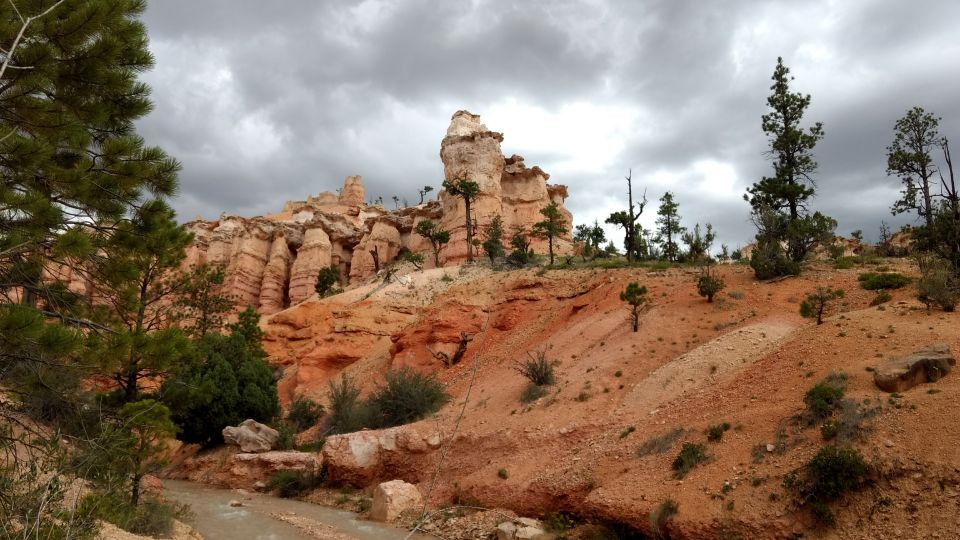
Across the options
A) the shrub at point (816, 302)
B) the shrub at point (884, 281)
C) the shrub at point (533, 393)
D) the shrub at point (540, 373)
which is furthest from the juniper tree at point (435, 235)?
the shrub at point (884, 281)

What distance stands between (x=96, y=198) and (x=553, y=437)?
41.6 feet

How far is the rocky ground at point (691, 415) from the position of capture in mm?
10125

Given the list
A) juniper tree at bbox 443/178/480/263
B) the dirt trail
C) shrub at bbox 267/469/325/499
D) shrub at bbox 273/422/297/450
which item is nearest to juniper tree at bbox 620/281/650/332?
the dirt trail

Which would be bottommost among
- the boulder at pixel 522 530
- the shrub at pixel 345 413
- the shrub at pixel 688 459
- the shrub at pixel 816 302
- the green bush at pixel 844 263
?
the boulder at pixel 522 530

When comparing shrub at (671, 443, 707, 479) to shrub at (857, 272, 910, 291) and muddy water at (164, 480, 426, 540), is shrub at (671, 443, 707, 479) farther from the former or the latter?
shrub at (857, 272, 910, 291)

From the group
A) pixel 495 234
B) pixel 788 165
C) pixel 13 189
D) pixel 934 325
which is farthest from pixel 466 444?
pixel 495 234

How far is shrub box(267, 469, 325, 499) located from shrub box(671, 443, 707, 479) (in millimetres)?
13053

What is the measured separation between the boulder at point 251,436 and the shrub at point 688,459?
17786mm

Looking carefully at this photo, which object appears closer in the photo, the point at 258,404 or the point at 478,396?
the point at 478,396

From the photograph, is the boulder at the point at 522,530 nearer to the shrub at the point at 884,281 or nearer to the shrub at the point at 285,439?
the shrub at the point at 884,281

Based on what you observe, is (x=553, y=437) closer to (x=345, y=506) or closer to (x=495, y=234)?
(x=345, y=506)

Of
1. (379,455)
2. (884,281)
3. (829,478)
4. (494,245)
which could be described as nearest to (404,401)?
(379,455)

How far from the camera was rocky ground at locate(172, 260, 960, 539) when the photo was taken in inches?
399

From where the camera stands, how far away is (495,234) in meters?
45.6
